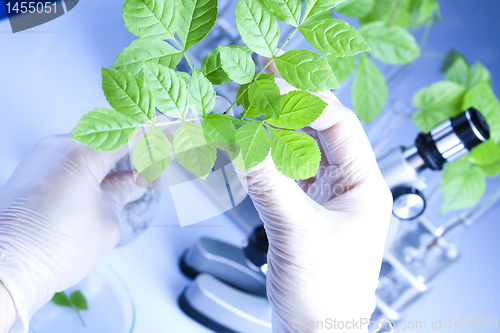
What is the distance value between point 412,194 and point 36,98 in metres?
0.61

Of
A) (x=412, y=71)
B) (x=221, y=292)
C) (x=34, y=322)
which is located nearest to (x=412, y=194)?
(x=221, y=292)

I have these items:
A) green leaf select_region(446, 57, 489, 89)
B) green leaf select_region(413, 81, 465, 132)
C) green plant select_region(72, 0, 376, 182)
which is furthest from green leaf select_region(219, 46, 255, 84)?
green leaf select_region(446, 57, 489, 89)

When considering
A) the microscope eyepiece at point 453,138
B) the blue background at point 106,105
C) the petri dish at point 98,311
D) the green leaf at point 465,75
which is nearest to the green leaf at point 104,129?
the blue background at point 106,105

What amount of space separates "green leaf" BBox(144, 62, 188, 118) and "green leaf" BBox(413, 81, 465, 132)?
603mm

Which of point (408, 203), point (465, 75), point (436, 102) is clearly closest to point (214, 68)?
point (408, 203)

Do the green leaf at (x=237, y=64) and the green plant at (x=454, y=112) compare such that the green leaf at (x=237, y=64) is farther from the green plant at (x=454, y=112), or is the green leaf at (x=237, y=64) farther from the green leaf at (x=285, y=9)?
the green plant at (x=454, y=112)

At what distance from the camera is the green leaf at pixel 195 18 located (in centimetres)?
23

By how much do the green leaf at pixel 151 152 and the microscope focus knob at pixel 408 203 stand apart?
484 mm

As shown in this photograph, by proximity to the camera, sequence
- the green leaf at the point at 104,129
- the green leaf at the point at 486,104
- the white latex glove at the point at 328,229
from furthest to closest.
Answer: the green leaf at the point at 486,104
the white latex glove at the point at 328,229
the green leaf at the point at 104,129

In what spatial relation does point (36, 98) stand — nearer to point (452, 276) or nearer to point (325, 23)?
point (325, 23)

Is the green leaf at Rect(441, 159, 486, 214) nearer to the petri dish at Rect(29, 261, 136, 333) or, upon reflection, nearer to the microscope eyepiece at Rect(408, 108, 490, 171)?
the microscope eyepiece at Rect(408, 108, 490, 171)

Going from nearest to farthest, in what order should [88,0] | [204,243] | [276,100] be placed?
[276,100] → [88,0] → [204,243]

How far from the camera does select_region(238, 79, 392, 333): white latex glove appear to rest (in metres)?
0.39

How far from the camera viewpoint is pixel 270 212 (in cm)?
40
